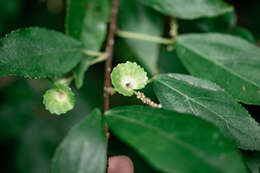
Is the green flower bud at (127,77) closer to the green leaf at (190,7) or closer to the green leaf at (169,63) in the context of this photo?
the green leaf at (190,7)

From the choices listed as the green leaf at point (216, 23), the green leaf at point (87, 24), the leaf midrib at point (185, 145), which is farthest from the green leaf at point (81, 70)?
the green leaf at point (216, 23)

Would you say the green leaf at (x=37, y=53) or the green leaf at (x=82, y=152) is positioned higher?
the green leaf at (x=37, y=53)

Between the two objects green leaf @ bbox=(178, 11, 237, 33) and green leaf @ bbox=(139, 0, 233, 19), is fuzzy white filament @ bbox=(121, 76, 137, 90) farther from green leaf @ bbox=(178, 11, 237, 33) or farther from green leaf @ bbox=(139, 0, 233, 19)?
green leaf @ bbox=(178, 11, 237, 33)

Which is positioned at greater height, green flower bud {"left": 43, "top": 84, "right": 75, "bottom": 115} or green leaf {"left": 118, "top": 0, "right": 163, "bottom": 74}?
green leaf {"left": 118, "top": 0, "right": 163, "bottom": 74}

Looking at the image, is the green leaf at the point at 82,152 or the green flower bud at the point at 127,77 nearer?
the green leaf at the point at 82,152

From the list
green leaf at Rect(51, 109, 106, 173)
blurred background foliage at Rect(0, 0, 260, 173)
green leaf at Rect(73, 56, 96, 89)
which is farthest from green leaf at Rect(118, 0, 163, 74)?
green leaf at Rect(51, 109, 106, 173)

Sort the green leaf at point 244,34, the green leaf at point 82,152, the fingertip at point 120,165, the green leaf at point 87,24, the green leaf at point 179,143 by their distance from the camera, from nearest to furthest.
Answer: the green leaf at point 179,143 < the green leaf at point 82,152 < the fingertip at point 120,165 < the green leaf at point 87,24 < the green leaf at point 244,34
